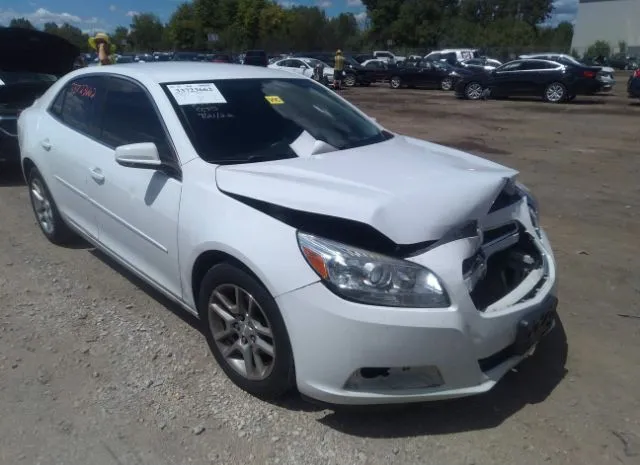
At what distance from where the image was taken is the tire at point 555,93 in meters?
20.6

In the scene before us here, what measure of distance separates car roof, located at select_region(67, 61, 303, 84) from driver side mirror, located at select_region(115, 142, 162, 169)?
2.00ft

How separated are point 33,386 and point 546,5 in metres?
102

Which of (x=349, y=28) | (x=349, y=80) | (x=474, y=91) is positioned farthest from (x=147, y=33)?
(x=474, y=91)

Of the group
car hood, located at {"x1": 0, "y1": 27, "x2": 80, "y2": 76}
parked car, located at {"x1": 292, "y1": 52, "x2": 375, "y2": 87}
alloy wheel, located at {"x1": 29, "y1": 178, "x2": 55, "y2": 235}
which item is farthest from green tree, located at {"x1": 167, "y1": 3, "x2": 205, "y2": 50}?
alloy wheel, located at {"x1": 29, "y1": 178, "x2": 55, "y2": 235}

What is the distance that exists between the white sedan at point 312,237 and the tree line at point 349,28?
186 ft

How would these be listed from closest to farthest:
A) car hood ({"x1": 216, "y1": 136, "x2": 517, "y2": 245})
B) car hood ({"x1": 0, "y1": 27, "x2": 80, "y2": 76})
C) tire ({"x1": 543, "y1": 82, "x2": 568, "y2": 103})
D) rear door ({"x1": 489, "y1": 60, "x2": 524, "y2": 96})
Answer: car hood ({"x1": 216, "y1": 136, "x2": 517, "y2": 245}), car hood ({"x1": 0, "y1": 27, "x2": 80, "y2": 76}), tire ({"x1": 543, "y1": 82, "x2": 568, "y2": 103}), rear door ({"x1": 489, "y1": 60, "x2": 524, "y2": 96})

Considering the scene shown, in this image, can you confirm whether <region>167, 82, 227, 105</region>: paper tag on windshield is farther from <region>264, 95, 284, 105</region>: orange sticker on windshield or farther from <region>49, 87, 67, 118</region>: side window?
<region>49, 87, 67, 118</region>: side window

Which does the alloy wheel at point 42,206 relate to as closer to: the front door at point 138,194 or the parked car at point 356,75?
the front door at point 138,194

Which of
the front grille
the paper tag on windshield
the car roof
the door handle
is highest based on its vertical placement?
the car roof

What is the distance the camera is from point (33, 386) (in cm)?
317

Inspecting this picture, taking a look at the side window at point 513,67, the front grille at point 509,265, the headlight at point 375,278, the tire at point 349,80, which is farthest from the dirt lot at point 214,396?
the tire at point 349,80

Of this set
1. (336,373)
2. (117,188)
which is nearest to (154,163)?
(117,188)

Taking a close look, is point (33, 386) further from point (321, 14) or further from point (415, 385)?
point (321, 14)

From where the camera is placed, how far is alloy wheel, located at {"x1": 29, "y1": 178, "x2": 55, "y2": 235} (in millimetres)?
5039
